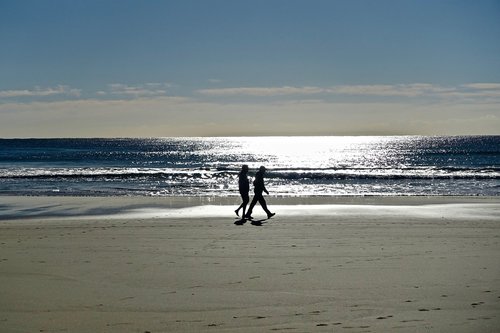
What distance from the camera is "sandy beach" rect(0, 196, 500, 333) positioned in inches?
225

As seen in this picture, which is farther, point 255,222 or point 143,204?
point 143,204

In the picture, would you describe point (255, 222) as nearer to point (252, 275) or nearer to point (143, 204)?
point (252, 275)

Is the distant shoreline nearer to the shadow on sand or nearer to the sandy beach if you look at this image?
the shadow on sand

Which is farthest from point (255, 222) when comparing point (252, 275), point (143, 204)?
point (143, 204)

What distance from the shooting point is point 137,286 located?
7.13 metres

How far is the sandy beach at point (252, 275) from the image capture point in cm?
572

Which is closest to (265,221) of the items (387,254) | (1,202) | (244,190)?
(244,190)

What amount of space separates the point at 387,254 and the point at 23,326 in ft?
18.9

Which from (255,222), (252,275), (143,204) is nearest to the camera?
(252,275)

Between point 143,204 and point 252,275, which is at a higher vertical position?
point 252,275

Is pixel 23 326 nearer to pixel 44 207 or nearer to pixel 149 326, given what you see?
pixel 149 326

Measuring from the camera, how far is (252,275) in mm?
7652

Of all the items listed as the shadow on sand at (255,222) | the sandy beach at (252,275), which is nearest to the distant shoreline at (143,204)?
the shadow on sand at (255,222)

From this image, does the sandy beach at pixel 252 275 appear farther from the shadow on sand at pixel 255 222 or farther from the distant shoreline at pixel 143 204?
the distant shoreline at pixel 143 204
